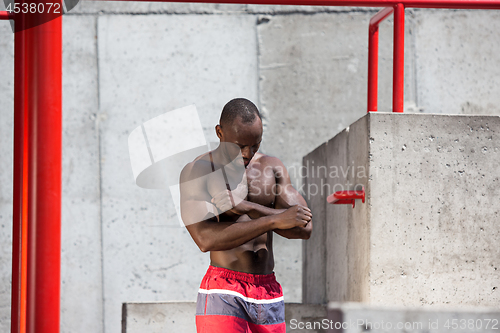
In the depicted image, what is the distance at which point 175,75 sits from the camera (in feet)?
14.4

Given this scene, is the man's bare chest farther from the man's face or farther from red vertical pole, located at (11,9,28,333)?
red vertical pole, located at (11,9,28,333)

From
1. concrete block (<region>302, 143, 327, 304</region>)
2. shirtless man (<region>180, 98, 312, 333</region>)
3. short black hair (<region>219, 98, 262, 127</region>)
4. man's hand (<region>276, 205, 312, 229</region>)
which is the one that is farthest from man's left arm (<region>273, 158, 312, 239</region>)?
concrete block (<region>302, 143, 327, 304</region>)

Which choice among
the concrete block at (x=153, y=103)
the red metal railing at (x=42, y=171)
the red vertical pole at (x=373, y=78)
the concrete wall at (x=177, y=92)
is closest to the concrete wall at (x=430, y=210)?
the red vertical pole at (x=373, y=78)

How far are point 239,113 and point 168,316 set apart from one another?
134 centimetres

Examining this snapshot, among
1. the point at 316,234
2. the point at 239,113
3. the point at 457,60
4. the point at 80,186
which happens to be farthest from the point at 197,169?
the point at 457,60

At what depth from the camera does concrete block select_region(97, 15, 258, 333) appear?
4.33m

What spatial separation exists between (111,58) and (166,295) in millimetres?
2113

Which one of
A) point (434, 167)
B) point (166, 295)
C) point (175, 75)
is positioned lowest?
point (166, 295)

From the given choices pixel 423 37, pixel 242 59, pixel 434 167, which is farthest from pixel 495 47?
pixel 434 167

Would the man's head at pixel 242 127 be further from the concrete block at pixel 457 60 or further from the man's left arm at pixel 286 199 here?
the concrete block at pixel 457 60

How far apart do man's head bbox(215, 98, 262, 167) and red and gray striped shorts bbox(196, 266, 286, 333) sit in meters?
0.51

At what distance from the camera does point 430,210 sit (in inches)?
91.1

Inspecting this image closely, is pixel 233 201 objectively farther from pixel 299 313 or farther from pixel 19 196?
pixel 299 313

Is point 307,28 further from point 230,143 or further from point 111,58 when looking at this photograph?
point 230,143
